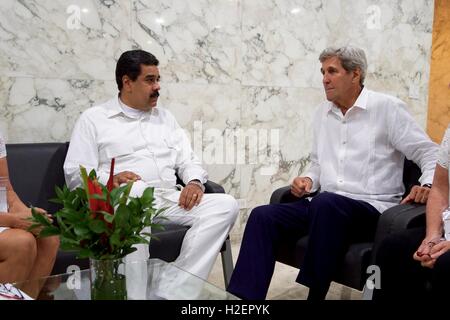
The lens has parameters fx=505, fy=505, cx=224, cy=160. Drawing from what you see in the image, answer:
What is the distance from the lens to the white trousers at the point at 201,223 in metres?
2.62

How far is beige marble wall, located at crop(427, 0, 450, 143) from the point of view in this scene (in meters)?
5.94

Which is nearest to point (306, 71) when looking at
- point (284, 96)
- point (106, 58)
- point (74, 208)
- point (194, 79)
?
point (284, 96)

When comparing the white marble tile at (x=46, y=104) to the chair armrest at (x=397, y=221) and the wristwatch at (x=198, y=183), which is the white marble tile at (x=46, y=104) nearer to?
the wristwatch at (x=198, y=183)

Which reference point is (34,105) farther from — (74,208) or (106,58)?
(74,208)

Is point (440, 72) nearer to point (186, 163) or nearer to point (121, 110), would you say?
point (186, 163)

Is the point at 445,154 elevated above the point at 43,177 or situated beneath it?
elevated above

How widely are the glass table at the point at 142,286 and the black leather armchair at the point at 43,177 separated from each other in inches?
29.9

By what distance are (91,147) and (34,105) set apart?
1.89 feet

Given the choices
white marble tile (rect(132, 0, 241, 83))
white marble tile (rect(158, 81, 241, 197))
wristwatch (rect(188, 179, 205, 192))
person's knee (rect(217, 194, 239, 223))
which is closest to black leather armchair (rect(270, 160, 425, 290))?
person's knee (rect(217, 194, 239, 223))

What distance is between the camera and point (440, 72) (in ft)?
19.7

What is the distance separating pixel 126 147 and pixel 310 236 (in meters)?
1.20

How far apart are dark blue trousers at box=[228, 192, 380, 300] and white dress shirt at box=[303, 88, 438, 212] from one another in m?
0.19

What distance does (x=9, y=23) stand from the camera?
118 inches

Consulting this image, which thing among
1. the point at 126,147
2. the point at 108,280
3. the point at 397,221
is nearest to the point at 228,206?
the point at 126,147
